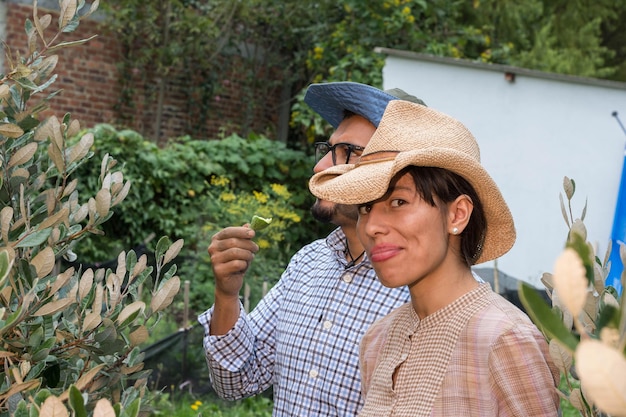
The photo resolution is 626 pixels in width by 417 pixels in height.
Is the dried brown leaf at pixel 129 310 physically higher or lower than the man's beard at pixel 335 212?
higher

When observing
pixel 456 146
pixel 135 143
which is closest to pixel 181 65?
pixel 135 143

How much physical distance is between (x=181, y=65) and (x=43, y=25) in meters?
9.32

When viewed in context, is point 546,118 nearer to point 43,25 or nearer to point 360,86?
point 360,86

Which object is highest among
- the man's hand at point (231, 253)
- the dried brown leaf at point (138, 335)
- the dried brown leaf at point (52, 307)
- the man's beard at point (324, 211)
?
the dried brown leaf at point (52, 307)

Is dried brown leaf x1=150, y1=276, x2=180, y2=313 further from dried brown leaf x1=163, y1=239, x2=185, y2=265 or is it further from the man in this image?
the man

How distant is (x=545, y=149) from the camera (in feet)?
27.1

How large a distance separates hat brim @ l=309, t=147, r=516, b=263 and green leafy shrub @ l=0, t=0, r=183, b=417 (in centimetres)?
39

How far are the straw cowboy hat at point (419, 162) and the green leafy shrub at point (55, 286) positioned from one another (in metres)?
0.42

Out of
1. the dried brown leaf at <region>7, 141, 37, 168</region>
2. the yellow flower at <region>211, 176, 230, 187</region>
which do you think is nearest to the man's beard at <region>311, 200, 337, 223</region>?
the dried brown leaf at <region>7, 141, 37, 168</region>

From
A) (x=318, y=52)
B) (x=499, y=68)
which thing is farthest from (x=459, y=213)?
(x=318, y=52)

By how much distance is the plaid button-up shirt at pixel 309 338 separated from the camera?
7.98 ft

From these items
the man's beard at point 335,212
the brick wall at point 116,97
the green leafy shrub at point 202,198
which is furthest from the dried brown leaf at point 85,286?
the brick wall at point 116,97

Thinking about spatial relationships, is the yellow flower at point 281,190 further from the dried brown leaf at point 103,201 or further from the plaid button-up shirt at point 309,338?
the dried brown leaf at point 103,201

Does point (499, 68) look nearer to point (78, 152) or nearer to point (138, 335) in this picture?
point (78, 152)
